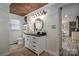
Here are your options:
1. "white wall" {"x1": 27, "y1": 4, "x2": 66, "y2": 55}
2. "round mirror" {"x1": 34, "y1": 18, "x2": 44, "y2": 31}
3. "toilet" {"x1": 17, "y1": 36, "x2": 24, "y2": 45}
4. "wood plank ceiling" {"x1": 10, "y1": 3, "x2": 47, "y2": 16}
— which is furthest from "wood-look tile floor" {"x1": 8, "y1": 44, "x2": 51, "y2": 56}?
"wood plank ceiling" {"x1": 10, "y1": 3, "x2": 47, "y2": 16}

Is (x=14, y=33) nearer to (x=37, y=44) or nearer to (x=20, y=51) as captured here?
(x=20, y=51)

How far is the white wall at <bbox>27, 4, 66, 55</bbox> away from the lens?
74.3 inches

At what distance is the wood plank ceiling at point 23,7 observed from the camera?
188 cm

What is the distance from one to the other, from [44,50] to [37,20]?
591 millimetres

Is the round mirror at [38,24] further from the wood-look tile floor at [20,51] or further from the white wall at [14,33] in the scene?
the wood-look tile floor at [20,51]

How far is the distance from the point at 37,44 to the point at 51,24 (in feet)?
1.54

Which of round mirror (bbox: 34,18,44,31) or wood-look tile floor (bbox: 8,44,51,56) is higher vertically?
round mirror (bbox: 34,18,44,31)

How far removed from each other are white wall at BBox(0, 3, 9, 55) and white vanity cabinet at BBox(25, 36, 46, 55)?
17.4 inches

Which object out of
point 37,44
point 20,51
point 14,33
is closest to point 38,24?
point 37,44

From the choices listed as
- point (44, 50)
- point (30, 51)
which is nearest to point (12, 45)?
point (30, 51)

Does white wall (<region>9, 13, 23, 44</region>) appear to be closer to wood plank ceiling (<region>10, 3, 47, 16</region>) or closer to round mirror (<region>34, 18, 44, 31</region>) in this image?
wood plank ceiling (<region>10, 3, 47, 16</region>)

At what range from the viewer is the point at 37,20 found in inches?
75.9

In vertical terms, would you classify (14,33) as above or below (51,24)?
below

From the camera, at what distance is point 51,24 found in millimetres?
1907
